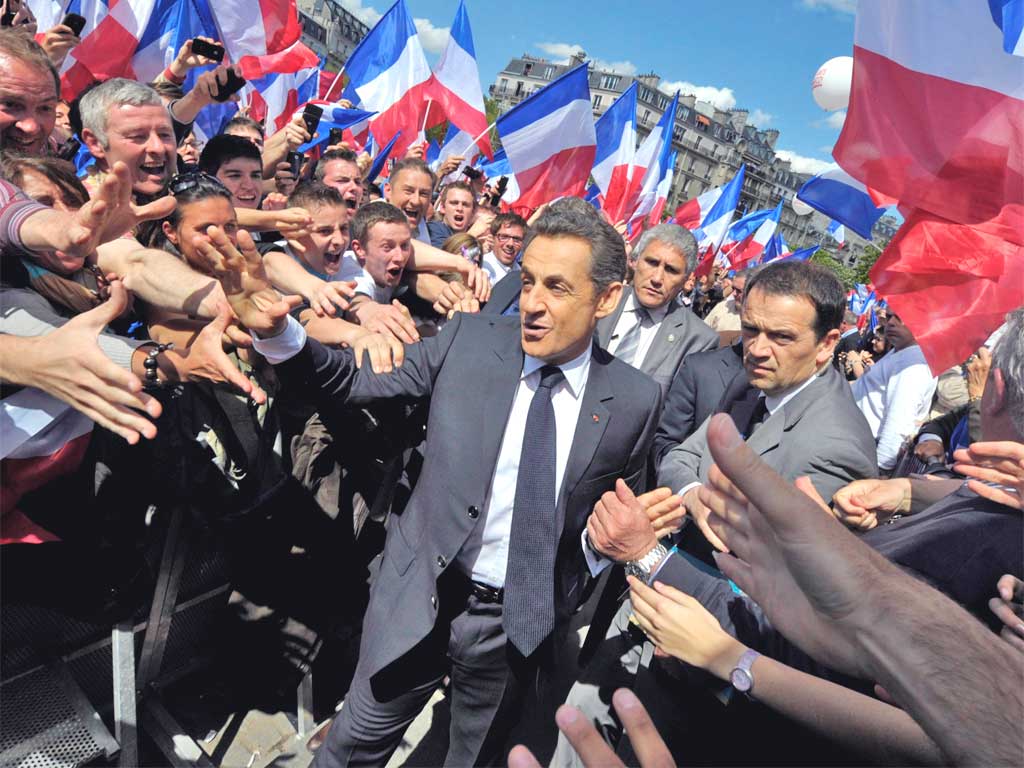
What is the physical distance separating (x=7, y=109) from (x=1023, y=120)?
389 cm

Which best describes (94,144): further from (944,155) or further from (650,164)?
(650,164)

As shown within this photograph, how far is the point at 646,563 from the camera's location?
1.87m

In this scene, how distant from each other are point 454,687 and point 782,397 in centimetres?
181

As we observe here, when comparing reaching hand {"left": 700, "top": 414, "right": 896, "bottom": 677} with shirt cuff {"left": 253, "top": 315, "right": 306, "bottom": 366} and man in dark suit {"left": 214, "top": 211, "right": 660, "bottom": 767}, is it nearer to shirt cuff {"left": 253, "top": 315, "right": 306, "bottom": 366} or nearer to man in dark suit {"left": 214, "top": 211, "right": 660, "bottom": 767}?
man in dark suit {"left": 214, "top": 211, "right": 660, "bottom": 767}

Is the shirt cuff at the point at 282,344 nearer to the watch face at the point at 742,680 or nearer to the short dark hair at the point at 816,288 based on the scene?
the watch face at the point at 742,680

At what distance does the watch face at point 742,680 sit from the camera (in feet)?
4.82

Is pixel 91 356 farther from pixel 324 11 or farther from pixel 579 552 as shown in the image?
pixel 324 11

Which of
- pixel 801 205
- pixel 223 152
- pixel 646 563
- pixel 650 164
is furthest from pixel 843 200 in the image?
pixel 650 164

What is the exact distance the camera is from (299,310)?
2.46m

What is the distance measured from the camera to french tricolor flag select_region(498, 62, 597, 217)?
21.1 ft

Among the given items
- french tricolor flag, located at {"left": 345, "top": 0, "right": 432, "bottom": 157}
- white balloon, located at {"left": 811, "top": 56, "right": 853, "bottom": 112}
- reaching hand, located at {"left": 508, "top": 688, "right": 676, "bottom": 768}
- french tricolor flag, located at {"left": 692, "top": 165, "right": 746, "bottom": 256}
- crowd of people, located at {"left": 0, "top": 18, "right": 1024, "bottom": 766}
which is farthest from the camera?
french tricolor flag, located at {"left": 692, "top": 165, "right": 746, "bottom": 256}

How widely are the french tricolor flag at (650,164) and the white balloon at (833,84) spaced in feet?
11.2

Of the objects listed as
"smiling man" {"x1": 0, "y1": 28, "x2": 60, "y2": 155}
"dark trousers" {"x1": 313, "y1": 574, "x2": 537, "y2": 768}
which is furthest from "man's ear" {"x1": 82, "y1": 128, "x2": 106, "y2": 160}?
"dark trousers" {"x1": 313, "y1": 574, "x2": 537, "y2": 768}

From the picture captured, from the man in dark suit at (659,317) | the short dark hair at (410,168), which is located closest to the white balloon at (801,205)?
the man in dark suit at (659,317)
